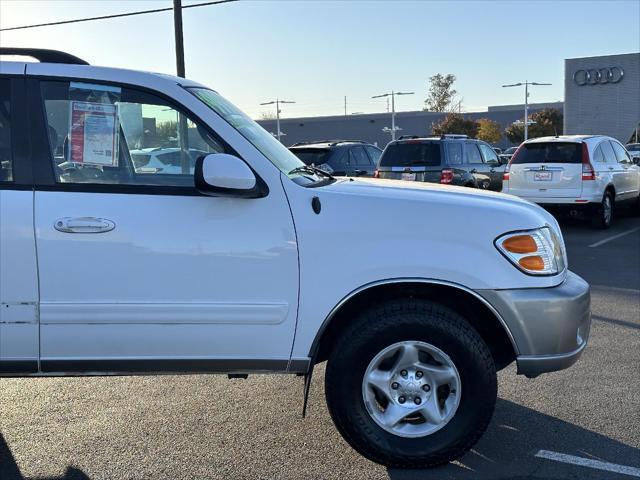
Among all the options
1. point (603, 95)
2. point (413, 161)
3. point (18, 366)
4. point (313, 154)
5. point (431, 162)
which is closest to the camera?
point (18, 366)

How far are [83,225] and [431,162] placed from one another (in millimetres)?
9872

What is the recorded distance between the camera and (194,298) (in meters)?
3.34

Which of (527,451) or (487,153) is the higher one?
(487,153)

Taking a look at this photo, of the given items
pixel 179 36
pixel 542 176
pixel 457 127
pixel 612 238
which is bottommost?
pixel 612 238

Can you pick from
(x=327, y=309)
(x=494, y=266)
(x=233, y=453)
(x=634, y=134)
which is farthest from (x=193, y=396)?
(x=634, y=134)

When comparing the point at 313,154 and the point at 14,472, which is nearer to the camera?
the point at 14,472

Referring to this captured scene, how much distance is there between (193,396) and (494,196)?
239cm

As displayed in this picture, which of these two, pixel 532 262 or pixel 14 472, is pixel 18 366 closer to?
pixel 14 472

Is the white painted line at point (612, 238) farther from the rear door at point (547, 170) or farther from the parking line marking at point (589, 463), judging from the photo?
the parking line marking at point (589, 463)

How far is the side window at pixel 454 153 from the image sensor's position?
12.6 meters

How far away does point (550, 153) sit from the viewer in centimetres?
1236

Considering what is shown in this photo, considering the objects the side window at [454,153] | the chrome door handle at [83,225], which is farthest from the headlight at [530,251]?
the side window at [454,153]

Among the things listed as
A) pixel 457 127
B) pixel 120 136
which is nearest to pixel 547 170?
pixel 120 136

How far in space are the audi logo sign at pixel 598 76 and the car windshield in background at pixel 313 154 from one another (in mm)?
25202
